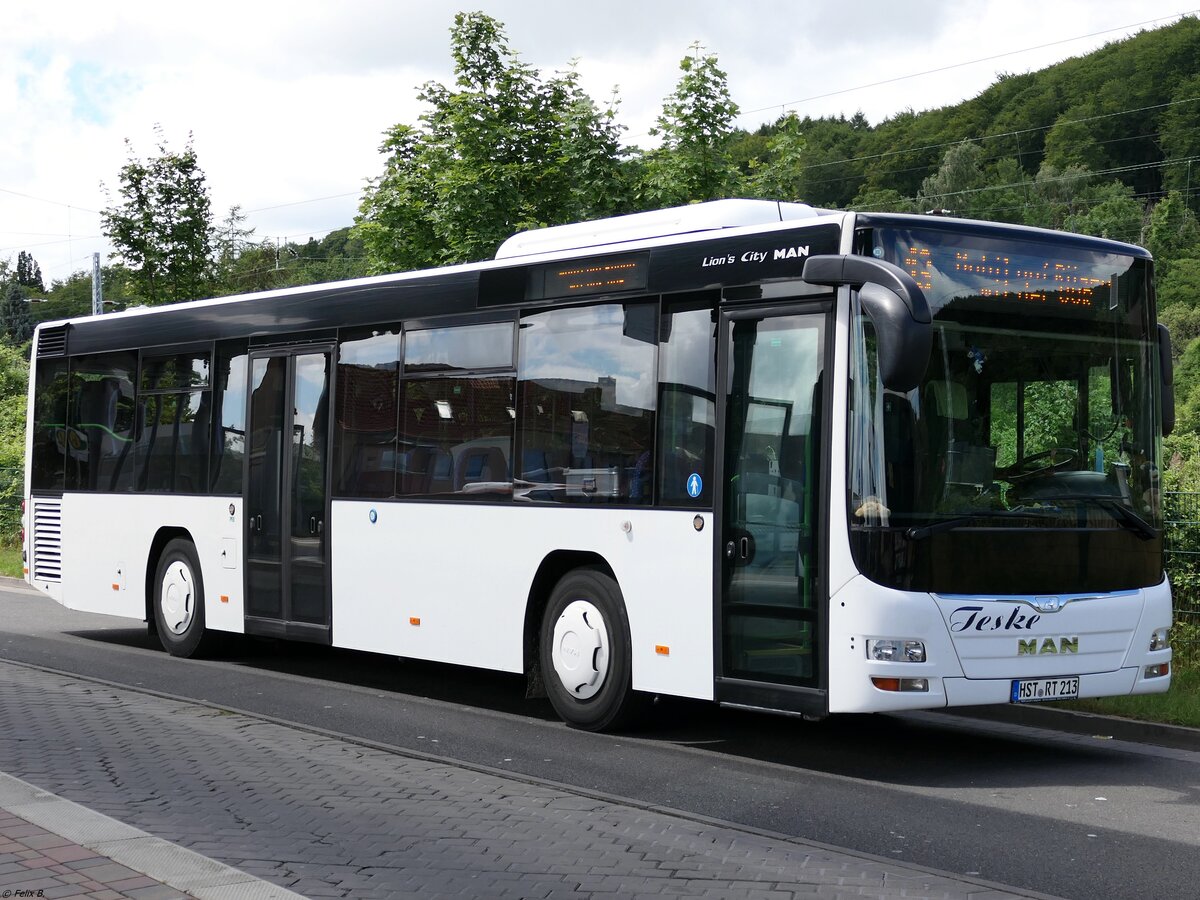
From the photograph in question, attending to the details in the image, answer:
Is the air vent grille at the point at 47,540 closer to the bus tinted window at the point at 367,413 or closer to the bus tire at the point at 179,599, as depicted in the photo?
the bus tire at the point at 179,599

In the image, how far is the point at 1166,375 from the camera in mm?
9664

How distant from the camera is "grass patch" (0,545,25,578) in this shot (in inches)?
1014

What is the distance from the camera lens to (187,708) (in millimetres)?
10953

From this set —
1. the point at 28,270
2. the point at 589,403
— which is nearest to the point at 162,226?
the point at 589,403

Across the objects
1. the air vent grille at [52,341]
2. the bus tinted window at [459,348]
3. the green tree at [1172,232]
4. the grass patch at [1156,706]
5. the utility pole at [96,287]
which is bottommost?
the grass patch at [1156,706]

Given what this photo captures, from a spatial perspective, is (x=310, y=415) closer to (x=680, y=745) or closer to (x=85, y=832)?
(x=680, y=745)

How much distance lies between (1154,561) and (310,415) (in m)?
6.86

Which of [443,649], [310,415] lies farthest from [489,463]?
[310,415]

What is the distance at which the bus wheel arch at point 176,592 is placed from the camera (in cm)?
1420

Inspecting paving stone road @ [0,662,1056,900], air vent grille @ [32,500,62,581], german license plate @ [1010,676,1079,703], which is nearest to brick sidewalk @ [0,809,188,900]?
paving stone road @ [0,662,1056,900]

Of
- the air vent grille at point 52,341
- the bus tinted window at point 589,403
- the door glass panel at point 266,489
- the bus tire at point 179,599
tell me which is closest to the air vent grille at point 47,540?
the air vent grille at point 52,341

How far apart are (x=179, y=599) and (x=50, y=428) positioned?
126 inches

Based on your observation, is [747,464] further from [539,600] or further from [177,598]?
[177,598]

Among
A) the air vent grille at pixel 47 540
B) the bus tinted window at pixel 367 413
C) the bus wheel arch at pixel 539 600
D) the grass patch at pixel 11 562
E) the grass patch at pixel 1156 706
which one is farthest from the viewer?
the grass patch at pixel 11 562
